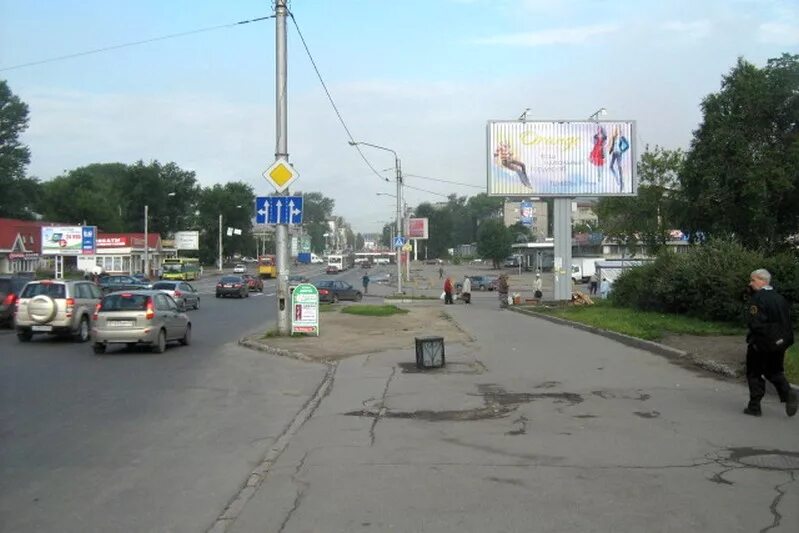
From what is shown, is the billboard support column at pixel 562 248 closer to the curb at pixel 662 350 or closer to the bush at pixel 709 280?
the bush at pixel 709 280

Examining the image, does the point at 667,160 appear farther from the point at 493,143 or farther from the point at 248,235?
the point at 248,235

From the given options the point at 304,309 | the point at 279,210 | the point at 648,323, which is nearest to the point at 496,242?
the point at 648,323

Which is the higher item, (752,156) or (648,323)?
(752,156)

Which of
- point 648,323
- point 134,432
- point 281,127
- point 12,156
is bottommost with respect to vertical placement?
point 134,432

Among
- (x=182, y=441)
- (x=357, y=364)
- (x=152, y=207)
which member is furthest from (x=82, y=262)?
(x=182, y=441)

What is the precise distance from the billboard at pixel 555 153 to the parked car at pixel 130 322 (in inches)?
906

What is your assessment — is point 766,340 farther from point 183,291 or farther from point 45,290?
point 183,291

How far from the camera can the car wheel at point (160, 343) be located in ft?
60.6

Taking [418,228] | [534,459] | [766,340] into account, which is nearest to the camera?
[534,459]

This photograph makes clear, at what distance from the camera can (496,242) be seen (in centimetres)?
12400

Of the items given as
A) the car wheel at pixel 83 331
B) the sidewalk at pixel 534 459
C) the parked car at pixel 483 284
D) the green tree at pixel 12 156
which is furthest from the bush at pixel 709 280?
the green tree at pixel 12 156

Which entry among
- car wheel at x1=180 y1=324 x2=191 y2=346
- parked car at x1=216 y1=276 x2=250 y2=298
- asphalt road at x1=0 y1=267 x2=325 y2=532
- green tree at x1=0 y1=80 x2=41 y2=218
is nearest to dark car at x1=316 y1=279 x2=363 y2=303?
parked car at x1=216 y1=276 x2=250 y2=298

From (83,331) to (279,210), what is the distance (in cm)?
660

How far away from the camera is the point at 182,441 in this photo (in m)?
8.56
